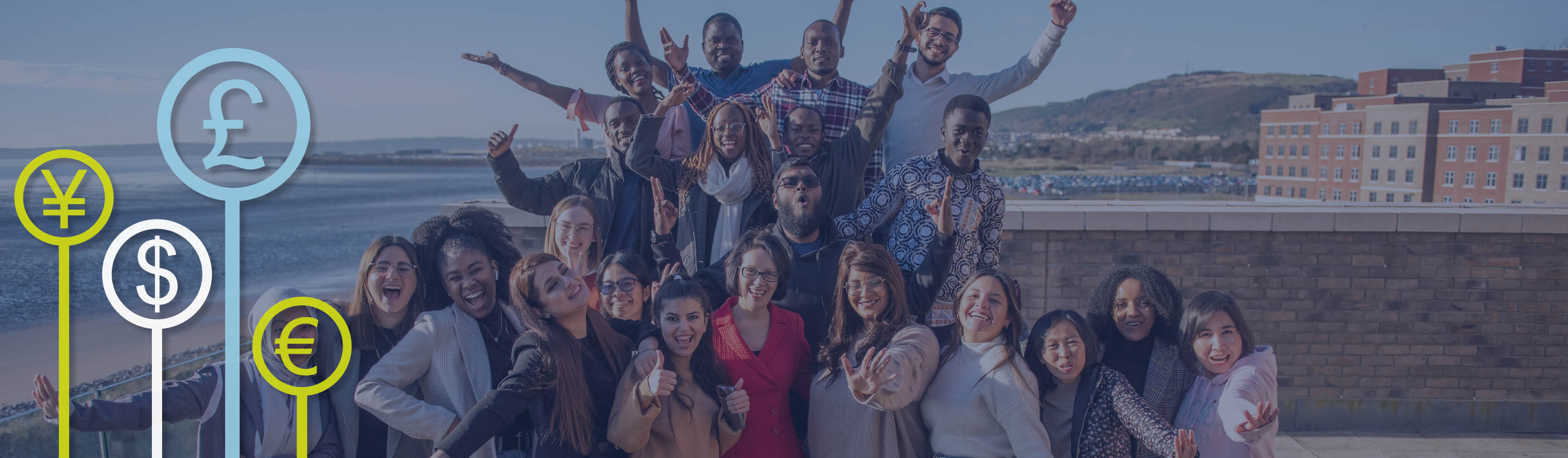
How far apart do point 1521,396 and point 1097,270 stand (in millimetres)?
3674

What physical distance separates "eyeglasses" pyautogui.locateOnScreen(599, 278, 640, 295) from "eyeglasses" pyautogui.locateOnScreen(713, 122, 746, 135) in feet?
3.18

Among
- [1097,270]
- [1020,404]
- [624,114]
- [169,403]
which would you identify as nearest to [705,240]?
[624,114]

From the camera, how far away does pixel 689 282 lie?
3.31 m

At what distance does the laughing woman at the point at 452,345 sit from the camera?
9.90 feet

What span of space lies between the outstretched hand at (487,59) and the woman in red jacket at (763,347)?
2.46 meters

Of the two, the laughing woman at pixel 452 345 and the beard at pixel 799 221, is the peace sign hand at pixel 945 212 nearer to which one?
the beard at pixel 799 221

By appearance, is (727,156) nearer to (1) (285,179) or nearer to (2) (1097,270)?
(1) (285,179)

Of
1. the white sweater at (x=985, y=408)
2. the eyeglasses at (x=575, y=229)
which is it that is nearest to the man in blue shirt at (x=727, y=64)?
the eyeglasses at (x=575, y=229)

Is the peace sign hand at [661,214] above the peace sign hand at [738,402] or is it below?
above

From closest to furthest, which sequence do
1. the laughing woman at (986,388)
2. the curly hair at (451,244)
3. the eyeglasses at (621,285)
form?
the laughing woman at (986,388) < the curly hair at (451,244) < the eyeglasses at (621,285)

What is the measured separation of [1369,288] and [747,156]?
19.1 ft

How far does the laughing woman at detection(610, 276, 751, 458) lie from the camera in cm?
311

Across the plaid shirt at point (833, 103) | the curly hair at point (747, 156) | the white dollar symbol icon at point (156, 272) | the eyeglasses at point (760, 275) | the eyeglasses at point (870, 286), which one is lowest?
the eyeglasses at point (870, 286)

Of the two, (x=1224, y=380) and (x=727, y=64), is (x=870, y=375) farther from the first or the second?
(x=727, y=64)
